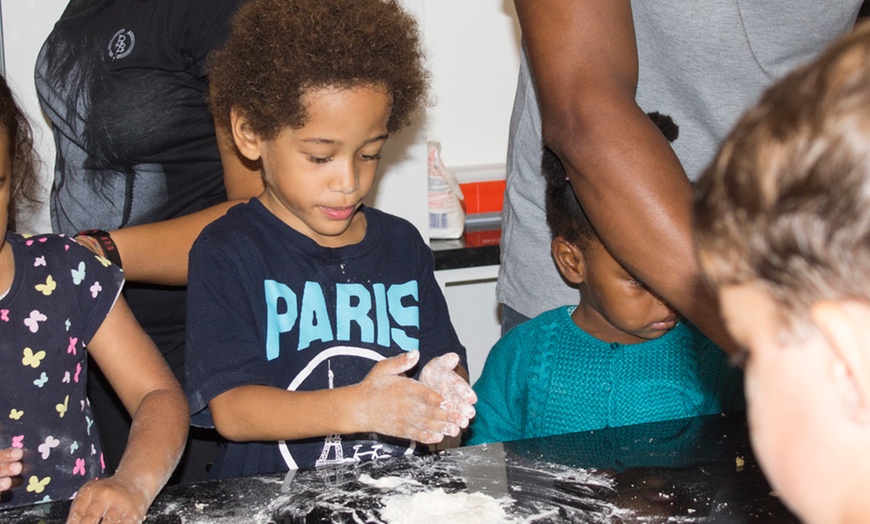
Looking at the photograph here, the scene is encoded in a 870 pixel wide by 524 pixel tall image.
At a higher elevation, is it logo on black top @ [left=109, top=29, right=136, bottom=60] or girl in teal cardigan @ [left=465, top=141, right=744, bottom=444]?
logo on black top @ [left=109, top=29, right=136, bottom=60]

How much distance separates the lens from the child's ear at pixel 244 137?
1.50m

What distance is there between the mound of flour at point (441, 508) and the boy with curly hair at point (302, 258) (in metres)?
0.19

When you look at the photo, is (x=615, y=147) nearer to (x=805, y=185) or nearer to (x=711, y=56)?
(x=711, y=56)

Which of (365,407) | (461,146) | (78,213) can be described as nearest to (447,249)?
(461,146)

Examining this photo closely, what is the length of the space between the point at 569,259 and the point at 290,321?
48cm

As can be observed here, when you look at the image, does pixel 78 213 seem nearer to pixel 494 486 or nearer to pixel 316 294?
pixel 316 294

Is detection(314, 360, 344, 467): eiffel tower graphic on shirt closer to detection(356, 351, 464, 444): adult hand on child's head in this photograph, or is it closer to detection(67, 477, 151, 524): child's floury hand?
detection(356, 351, 464, 444): adult hand on child's head

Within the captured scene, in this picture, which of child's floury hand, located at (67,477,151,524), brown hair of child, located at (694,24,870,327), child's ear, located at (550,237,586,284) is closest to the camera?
brown hair of child, located at (694,24,870,327)

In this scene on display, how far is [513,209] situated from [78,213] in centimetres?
79

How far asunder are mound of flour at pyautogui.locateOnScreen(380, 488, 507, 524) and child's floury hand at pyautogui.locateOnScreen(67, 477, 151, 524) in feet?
0.92

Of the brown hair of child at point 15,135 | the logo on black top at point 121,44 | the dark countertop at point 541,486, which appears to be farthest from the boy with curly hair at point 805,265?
the logo on black top at point 121,44

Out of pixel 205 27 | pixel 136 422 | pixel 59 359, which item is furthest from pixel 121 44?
pixel 136 422

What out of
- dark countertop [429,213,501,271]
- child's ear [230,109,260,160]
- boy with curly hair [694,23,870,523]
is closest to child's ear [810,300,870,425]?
boy with curly hair [694,23,870,523]

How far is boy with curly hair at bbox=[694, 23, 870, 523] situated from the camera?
1.82ft
